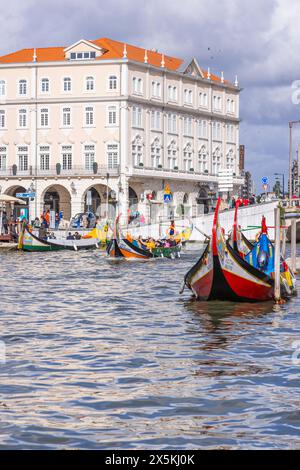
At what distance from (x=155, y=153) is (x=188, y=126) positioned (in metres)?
6.40

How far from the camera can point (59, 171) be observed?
267ft

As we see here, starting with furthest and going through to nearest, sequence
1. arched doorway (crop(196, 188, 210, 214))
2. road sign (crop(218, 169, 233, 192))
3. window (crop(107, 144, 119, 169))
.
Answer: arched doorway (crop(196, 188, 210, 214)) → window (crop(107, 144, 119, 169)) → road sign (crop(218, 169, 233, 192))

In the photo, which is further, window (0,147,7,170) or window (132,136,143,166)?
window (0,147,7,170)

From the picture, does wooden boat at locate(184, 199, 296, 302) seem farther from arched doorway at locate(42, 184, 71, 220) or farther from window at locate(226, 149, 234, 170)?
window at locate(226, 149, 234, 170)

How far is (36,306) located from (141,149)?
60.7 meters

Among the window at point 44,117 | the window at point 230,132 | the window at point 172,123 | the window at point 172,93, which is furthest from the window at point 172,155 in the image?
the window at point 44,117

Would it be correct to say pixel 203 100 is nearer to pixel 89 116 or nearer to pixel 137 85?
pixel 137 85

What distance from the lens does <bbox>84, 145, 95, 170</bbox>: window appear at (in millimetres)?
82012

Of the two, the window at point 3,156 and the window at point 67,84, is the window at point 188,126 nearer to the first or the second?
the window at point 67,84

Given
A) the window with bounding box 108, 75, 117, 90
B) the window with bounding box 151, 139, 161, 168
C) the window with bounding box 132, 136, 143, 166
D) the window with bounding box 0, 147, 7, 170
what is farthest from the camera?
the window with bounding box 151, 139, 161, 168

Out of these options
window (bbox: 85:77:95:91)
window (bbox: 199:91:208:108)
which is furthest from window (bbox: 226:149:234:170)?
window (bbox: 85:77:95:91)

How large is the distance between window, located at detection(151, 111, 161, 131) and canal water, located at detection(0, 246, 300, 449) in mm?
61041

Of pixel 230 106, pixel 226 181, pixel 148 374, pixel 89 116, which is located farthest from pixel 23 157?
pixel 148 374
